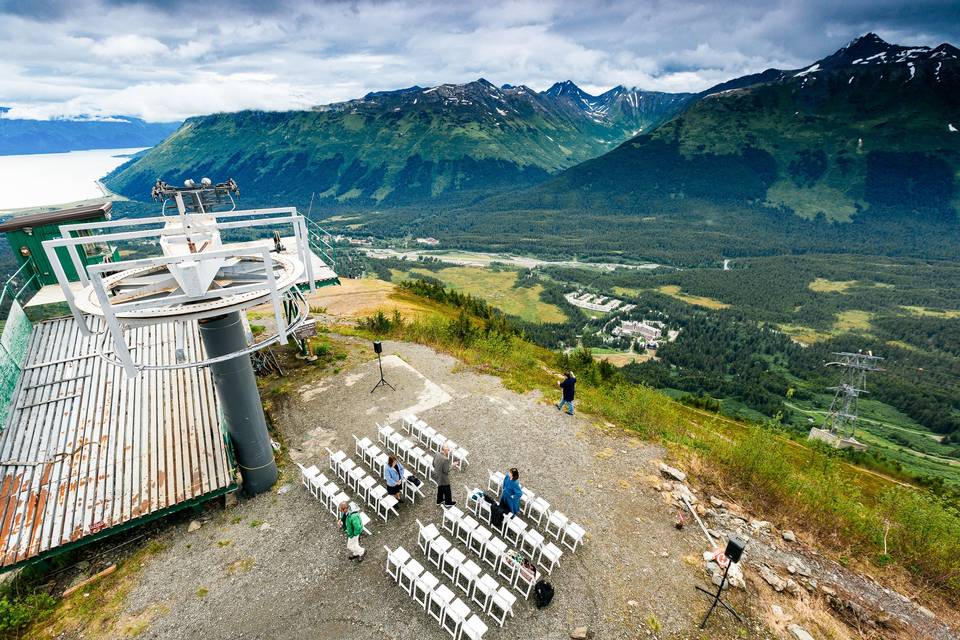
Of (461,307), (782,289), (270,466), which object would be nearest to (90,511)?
(270,466)

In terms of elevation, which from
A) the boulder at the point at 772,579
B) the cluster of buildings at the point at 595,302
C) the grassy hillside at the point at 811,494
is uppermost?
the boulder at the point at 772,579

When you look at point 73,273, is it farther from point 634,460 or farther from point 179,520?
point 634,460

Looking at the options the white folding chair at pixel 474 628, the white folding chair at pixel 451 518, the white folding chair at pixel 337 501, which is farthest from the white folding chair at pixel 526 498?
the white folding chair at pixel 337 501

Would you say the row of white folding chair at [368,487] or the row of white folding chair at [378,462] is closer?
the row of white folding chair at [368,487]

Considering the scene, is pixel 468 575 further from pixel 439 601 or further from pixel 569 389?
pixel 569 389

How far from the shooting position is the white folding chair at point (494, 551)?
429 inches

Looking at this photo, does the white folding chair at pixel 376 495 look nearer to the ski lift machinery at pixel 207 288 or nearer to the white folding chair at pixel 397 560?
the white folding chair at pixel 397 560

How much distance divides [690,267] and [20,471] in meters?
219

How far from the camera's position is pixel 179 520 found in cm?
1241

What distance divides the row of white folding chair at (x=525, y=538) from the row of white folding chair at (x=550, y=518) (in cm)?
42

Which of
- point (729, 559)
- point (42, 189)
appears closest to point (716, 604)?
point (729, 559)

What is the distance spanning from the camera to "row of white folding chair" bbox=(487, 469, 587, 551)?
1166 centimetres

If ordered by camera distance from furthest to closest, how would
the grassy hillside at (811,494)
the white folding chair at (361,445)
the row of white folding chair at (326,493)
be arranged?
1. the white folding chair at (361,445)
2. the row of white folding chair at (326,493)
3. the grassy hillside at (811,494)

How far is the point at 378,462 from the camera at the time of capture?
14406 mm
